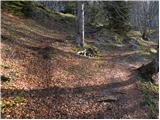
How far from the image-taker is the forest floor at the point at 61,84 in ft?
31.6

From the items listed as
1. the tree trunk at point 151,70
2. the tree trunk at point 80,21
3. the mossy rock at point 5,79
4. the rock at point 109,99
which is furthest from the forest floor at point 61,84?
the tree trunk at point 80,21

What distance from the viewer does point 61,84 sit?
11.6m

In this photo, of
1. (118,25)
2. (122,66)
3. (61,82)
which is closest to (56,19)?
(118,25)

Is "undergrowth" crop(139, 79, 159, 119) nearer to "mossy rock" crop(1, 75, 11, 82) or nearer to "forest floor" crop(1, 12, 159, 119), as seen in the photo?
"forest floor" crop(1, 12, 159, 119)

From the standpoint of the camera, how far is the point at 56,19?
29.9 m

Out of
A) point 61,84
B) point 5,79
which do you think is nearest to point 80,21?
point 61,84

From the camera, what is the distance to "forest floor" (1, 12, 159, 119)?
9633mm

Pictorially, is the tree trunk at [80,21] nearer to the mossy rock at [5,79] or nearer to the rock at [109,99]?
the rock at [109,99]

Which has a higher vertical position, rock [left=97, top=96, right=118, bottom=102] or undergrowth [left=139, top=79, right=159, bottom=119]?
rock [left=97, top=96, right=118, bottom=102]

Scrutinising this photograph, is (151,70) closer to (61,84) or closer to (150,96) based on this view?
(150,96)

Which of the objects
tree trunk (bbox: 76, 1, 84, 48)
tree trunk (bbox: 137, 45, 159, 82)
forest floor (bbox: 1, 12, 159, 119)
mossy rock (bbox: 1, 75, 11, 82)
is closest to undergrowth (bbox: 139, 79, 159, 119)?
forest floor (bbox: 1, 12, 159, 119)

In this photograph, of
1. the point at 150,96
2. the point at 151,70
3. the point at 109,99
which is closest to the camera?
the point at 109,99

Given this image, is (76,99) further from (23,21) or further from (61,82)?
(23,21)

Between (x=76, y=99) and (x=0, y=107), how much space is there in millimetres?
3055
